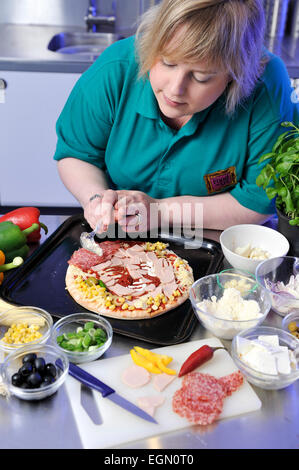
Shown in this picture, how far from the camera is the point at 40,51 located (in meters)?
3.12

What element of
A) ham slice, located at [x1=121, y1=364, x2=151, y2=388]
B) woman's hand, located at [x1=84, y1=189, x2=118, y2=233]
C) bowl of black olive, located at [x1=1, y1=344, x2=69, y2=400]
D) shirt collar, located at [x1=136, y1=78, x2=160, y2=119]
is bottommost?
ham slice, located at [x1=121, y1=364, x2=151, y2=388]

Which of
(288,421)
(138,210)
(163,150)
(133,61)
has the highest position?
(133,61)

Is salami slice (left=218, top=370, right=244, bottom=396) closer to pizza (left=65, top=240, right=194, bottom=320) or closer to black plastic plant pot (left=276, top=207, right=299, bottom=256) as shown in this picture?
pizza (left=65, top=240, right=194, bottom=320)

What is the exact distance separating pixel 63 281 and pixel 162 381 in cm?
52

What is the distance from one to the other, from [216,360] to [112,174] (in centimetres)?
99

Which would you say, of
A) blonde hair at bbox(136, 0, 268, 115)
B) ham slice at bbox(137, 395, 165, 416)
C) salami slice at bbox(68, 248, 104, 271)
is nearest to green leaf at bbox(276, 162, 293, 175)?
blonde hair at bbox(136, 0, 268, 115)

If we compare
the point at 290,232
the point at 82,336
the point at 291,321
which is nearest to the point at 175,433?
the point at 82,336

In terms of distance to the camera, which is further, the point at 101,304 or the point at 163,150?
the point at 163,150

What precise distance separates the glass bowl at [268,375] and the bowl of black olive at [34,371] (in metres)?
0.43

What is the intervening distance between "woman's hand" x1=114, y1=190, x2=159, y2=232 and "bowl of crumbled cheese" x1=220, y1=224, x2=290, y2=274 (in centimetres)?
30

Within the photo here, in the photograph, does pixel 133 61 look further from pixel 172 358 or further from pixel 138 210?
pixel 172 358

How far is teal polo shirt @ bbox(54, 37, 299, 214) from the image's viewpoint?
5.65 feet

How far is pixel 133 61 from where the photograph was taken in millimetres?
1710

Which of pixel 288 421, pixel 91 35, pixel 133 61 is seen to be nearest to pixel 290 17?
pixel 91 35
